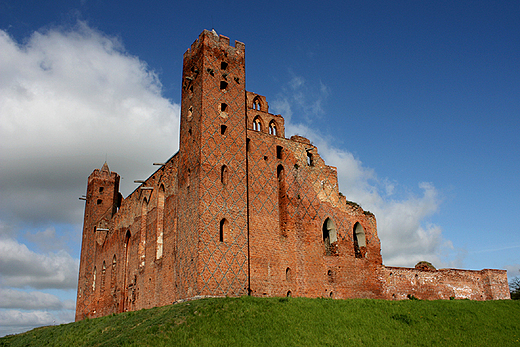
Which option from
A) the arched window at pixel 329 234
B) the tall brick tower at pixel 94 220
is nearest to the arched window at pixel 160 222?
the arched window at pixel 329 234

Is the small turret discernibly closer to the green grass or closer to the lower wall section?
the green grass

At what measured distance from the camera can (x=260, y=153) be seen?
21.1 m

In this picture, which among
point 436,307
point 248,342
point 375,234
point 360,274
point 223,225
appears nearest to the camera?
point 248,342

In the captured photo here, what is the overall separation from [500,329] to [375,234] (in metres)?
8.15

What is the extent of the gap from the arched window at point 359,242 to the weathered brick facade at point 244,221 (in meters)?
0.05

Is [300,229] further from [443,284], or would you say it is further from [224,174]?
[443,284]

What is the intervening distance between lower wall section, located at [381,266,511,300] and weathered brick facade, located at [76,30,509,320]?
52mm

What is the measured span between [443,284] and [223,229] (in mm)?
12291

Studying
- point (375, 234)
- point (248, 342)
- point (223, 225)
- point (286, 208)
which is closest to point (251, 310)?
point (248, 342)

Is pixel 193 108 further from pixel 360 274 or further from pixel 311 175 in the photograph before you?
pixel 360 274

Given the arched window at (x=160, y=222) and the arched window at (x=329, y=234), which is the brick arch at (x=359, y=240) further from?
the arched window at (x=160, y=222)

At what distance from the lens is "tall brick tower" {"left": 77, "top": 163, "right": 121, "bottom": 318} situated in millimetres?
32812

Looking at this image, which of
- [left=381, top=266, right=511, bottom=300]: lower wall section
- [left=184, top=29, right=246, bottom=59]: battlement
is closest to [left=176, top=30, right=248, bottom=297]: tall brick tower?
[left=184, top=29, right=246, bottom=59]: battlement

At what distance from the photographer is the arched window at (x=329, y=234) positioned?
2212cm
